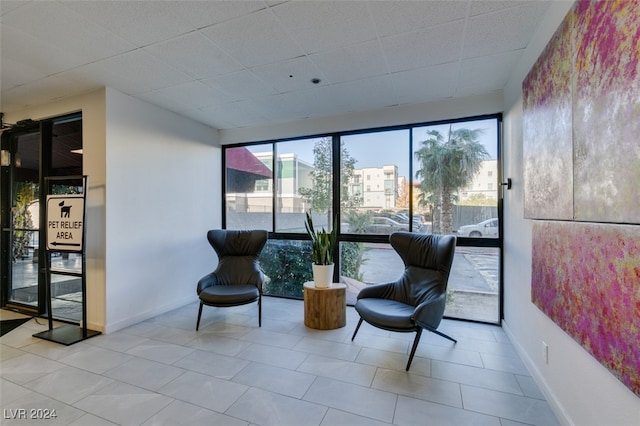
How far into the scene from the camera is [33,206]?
387 centimetres

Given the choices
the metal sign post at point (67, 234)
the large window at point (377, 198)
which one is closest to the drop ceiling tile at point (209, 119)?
the large window at point (377, 198)

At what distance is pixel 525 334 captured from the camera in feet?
8.55

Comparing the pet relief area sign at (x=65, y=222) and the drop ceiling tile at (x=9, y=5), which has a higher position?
the drop ceiling tile at (x=9, y=5)

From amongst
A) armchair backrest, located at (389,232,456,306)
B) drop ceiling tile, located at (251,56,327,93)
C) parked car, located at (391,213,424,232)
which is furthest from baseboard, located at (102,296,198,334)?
parked car, located at (391,213,424,232)

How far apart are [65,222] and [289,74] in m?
2.88

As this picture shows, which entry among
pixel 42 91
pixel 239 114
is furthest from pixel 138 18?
pixel 42 91

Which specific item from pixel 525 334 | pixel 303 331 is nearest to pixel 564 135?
pixel 525 334

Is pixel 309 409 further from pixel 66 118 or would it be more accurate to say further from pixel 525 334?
pixel 66 118

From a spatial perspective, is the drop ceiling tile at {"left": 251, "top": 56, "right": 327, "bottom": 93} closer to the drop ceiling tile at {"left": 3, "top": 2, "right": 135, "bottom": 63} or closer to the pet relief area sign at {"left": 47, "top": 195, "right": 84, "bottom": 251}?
the drop ceiling tile at {"left": 3, "top": 2, "right": 135, "bottom": 63}

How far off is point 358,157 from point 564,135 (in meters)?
2.69

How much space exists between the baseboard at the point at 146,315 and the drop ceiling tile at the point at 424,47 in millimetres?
4002

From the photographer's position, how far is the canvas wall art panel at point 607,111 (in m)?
1.16

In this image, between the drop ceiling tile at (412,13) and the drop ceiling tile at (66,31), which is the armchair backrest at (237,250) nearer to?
the drop ceiling tile at (66,31)

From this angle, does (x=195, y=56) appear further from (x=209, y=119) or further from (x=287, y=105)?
(x=209, y=119)
